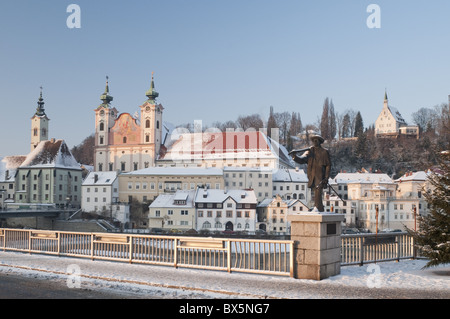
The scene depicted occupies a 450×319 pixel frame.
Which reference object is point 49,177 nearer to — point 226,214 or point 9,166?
point 9,166

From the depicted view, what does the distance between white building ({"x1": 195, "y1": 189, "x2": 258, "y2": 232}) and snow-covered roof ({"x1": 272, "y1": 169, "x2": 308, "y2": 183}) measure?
16.8m

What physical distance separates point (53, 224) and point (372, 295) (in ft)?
256

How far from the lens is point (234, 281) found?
470 inches

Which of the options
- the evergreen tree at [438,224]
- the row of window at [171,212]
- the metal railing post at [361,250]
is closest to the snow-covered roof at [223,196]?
the row of window at [171,212]

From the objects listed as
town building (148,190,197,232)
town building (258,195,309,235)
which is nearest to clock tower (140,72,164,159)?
town building (148,190,197,232)

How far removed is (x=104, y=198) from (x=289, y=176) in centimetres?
3556

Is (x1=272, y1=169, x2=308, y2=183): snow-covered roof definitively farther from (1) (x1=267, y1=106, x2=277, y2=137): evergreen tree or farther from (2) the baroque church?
(1) (x1=267, y1=106, x2=277, y2=137): evergreen tree

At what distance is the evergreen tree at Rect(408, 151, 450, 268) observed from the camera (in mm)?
13727

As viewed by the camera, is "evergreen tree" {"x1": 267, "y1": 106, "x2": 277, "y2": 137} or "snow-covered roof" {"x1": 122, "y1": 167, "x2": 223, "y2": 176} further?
"evergreen tree" {"x1": 267, "y1": 106, "x2": 277, "y2": 137}

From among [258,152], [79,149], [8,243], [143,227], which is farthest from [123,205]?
[79,149]

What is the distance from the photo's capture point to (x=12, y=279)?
12.8m

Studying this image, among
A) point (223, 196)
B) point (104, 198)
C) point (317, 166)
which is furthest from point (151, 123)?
point (317, 166)

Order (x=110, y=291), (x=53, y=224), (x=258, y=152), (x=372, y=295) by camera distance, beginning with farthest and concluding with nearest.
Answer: (x=258, y=152), (x=53, y=224), (x=110, y=291), (x=372, y=295)
